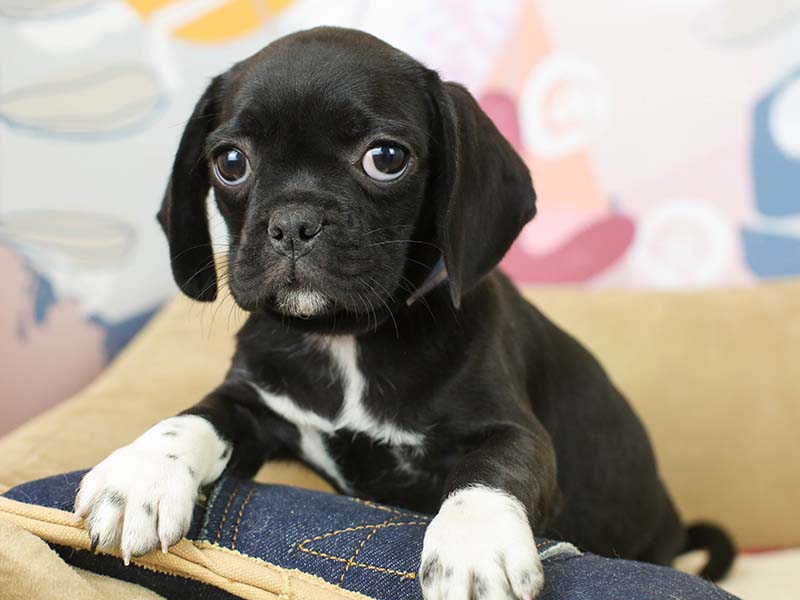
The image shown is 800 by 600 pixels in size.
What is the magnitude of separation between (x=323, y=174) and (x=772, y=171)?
2.88 m

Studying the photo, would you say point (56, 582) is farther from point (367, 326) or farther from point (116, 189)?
point (116, 189)

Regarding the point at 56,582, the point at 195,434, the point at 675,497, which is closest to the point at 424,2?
the point at 675,497

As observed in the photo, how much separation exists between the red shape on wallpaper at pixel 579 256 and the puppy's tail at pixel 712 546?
1.42 m

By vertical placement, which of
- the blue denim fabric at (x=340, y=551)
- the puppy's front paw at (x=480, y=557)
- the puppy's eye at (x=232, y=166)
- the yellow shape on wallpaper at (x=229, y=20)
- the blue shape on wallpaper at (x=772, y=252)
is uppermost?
the yellow shape on wallpaper at (x=229, y=20)

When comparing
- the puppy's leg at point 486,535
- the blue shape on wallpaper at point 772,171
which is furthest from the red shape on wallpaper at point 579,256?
the puppy's leg at point 486,535

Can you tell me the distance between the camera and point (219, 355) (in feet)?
10.4

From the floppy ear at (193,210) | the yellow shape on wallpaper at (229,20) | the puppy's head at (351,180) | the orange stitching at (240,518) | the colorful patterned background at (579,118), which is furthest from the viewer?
the yellow shape on wallpaper at (229,20)

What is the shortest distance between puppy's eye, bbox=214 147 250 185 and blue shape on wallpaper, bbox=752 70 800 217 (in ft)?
9.37

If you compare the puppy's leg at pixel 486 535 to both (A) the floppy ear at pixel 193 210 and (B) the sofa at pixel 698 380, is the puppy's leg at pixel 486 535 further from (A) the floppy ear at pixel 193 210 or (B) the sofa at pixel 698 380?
(B) the sofa at pixel 698 380

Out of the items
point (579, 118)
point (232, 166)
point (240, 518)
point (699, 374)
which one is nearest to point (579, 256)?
point (579, 118)

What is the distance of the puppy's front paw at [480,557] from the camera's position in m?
1.46

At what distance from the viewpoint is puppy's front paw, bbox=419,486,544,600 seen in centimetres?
146

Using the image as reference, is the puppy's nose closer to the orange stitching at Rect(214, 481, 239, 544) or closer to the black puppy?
the black puppy

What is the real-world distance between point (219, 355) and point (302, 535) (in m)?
1.58
